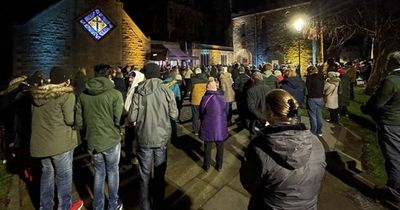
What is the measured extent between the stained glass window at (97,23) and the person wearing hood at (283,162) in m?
18.0

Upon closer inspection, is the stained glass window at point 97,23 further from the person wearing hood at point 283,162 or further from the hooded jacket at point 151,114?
the person wearing hood at point 283,162

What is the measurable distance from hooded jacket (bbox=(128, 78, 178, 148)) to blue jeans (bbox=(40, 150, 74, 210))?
1.01 metres

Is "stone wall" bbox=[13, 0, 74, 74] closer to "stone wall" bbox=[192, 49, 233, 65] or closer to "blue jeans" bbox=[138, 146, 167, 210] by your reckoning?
"stone wall" bbox=[192, 49, 233, 65]

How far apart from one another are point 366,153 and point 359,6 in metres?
14.8

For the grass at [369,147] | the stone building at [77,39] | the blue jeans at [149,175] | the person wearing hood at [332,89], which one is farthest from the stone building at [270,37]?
the blue jeans at [149,175]

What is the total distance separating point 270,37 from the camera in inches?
1320

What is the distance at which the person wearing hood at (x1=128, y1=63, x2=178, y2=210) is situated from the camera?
3699mm

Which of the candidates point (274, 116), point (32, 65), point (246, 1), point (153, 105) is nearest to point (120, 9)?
point (32, 65)

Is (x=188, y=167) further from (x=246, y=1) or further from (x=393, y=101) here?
(x=246, y=1)

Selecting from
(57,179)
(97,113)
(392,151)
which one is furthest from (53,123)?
(392,151)

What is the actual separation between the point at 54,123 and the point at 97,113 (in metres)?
0.55

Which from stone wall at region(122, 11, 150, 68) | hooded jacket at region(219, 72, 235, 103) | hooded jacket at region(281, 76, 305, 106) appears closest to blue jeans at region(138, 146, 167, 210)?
hooded jacket at region(281, 76, 305, 106)

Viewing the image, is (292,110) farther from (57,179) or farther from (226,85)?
(226,85)

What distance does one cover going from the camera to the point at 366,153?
7008 millimetres
